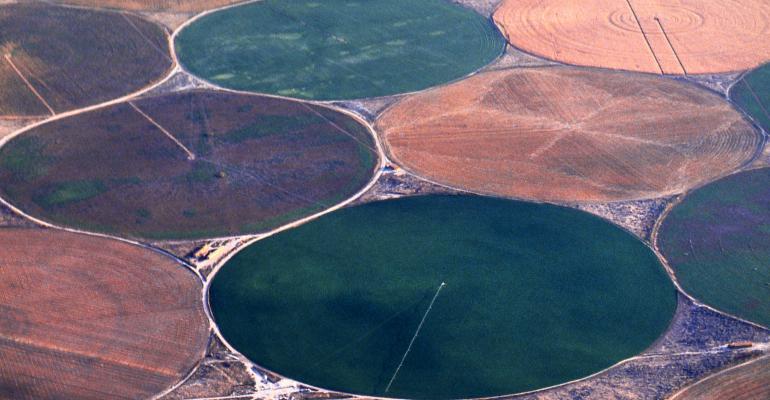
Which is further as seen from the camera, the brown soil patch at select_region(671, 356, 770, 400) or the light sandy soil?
the light sandy soil

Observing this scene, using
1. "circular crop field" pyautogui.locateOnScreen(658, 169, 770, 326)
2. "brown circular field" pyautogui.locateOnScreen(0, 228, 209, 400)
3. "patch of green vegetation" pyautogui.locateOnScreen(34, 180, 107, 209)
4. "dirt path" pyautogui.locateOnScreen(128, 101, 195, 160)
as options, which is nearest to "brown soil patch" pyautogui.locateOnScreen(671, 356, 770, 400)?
"circular crop field" pyautogui.locateOnScreen(658, 169, 770, 326)

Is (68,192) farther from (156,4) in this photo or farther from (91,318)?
(156,4)

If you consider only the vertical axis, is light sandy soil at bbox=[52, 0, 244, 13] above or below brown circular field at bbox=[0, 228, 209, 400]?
above

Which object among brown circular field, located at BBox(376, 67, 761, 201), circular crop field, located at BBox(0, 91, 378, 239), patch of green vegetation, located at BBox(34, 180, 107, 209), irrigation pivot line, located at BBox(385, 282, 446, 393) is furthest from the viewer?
brown circular field, located at BBox(376, 67, 761, 201)

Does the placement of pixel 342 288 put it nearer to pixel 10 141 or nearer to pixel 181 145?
pixel 181 145

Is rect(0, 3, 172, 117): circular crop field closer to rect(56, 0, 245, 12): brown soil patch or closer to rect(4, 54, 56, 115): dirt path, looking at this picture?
rect(4, 54, 56, 115): dirt path

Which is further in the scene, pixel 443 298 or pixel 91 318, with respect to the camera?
pixel 443 298

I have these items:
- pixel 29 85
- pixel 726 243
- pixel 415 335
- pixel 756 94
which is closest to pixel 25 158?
pixel 29 85
